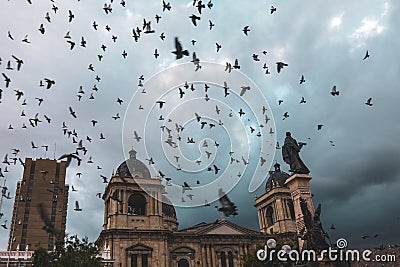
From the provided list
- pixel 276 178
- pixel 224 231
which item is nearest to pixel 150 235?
pixel 224 231

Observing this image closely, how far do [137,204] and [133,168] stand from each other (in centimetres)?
460

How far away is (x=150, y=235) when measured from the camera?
41156 mm

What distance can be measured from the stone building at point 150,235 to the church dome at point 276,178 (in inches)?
291

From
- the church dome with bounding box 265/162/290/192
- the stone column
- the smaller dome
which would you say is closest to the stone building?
the smaller dome

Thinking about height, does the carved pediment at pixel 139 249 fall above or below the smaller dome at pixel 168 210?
below

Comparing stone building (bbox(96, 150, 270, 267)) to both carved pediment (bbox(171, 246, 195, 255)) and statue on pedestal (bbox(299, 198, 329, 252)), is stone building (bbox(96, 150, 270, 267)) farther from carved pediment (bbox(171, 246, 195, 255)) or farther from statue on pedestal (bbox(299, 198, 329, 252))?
statue on pedestal (bbox(299, 198, 329, 252))

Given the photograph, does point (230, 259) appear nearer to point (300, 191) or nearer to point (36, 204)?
point (300, 191)

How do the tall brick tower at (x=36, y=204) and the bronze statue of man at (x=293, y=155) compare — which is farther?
the tall brick tower at (x=36, y=204)

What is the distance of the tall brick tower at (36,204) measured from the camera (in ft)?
253

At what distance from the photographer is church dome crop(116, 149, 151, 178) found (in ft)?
148

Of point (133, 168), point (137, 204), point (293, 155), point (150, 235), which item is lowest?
point (150, 235)

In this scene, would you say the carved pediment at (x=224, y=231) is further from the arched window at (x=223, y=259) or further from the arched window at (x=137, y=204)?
the arched window at (x=137, y=204)

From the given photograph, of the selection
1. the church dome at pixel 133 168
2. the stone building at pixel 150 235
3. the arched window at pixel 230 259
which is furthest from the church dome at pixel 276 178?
the church dome at pixel 133 168

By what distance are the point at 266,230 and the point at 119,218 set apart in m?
22.5
